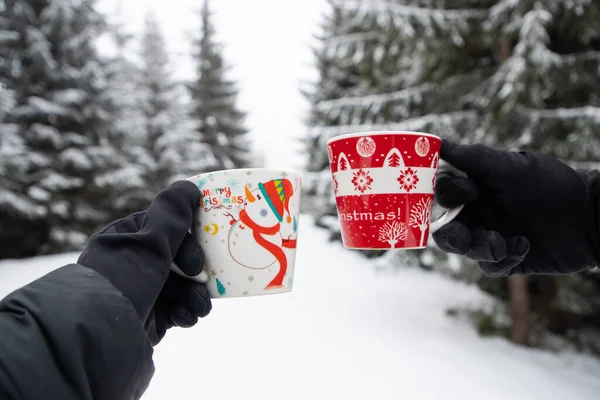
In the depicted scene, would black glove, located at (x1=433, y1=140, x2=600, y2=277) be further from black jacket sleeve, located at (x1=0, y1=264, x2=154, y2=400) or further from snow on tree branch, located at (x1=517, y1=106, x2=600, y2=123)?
snow on tree branch, located at (x1=517, y1=106, x2=600, y2=123)

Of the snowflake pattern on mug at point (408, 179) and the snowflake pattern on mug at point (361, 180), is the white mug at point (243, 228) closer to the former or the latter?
the snowflake pattern on mug at point (361, 180)

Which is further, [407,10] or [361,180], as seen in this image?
[407,10]

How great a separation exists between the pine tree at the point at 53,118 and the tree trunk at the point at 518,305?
7627 millimetres

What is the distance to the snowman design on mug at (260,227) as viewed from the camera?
3.80ft

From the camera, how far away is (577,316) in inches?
208

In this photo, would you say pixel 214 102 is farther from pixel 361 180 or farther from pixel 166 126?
pixel 361 180

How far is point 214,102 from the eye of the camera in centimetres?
1570

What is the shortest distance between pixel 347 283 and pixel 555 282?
2618 mm

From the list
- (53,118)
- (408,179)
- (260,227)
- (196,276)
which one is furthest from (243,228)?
(53,118)

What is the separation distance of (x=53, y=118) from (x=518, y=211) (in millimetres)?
9407

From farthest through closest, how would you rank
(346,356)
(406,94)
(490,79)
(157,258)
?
(406,94) < (490,79) < (346,356) < (157,258)

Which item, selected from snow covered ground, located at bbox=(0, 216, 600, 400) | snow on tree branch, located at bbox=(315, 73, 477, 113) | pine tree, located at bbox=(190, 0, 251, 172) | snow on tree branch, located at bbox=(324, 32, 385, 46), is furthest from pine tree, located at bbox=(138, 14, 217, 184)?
snow on tree branch, located at bbox=(315, 73, 477, 113)

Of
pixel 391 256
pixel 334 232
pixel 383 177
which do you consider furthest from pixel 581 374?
pixel 334 232

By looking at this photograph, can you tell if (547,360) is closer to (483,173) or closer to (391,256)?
(391,256)
